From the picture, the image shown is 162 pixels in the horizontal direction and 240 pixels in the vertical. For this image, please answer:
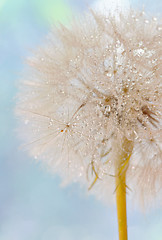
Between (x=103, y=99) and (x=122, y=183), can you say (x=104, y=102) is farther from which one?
(x=122, y=183)

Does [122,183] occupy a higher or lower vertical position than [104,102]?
lower

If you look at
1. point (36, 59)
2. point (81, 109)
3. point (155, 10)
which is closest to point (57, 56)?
point (36, 59)

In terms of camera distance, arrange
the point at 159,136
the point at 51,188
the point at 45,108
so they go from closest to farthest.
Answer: the point at 159,136 → the point at 45,108 → the point at 51,188

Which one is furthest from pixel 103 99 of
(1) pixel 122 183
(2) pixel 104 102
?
(1) pixel 122 183

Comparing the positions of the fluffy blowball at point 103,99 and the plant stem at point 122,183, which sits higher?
the fluffy blowball at point 103,99

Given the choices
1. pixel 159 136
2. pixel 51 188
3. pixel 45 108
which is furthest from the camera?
pixel 51 188

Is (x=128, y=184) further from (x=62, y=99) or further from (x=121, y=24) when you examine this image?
(x=121, y=24)

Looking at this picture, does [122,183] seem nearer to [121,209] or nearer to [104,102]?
[121,209]

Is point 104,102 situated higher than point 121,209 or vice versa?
point 104,102

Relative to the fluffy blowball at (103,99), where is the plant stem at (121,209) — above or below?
below
